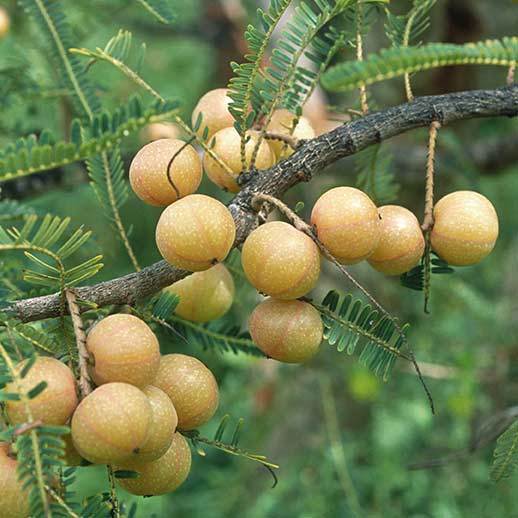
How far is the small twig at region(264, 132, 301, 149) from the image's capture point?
100 centimetres

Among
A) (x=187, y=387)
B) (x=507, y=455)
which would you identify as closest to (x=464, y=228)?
(x=507, y=455)

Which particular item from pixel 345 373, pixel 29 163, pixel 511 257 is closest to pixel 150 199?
pixel 29 163

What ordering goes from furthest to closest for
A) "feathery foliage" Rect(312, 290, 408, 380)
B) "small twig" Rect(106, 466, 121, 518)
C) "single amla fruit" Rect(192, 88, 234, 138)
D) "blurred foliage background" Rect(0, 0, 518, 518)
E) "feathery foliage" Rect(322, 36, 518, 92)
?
"blurred foliage background" Rect(0, 0, 518, 518), "single amla fruit" Rect(192, 88, 234, 138), "feathery foliage" Rect(312, 290, 408, 380), "small twig" Rect(106, 466, 121, 518), "feathery foliage" Rect(322, 36, 518, 92)

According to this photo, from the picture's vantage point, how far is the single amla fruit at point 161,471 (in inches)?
32.7

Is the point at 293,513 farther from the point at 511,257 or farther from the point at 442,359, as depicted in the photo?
the point at 511,257

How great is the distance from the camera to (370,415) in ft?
9.07

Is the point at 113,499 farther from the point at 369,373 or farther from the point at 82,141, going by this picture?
the point at 369,373

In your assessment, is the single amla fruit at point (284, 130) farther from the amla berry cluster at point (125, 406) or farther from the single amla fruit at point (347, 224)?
the amla berry cluster at point (125, 406)

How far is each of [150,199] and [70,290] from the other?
160 mm

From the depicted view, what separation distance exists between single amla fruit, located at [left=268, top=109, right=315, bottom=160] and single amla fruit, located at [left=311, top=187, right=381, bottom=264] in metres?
0.17

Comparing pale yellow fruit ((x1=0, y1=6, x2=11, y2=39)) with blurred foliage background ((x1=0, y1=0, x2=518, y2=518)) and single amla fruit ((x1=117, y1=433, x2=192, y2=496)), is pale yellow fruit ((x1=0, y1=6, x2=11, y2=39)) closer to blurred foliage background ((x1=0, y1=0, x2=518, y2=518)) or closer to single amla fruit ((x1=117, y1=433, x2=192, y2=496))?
blurred foliage background ((x1=0, y1=0, x2=518, y2=518))

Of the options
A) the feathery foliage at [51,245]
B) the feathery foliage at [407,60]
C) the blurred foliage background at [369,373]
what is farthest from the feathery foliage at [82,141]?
the blurred foliage background at [369,373]

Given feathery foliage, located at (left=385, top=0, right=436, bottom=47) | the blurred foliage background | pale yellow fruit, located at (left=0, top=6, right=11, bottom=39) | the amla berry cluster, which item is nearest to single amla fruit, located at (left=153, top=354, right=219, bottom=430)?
the amla berry cluster

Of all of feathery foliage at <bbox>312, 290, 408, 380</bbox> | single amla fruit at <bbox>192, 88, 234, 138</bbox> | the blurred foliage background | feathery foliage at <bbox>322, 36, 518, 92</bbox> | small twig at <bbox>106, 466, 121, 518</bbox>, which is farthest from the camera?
the blurred foliage background
